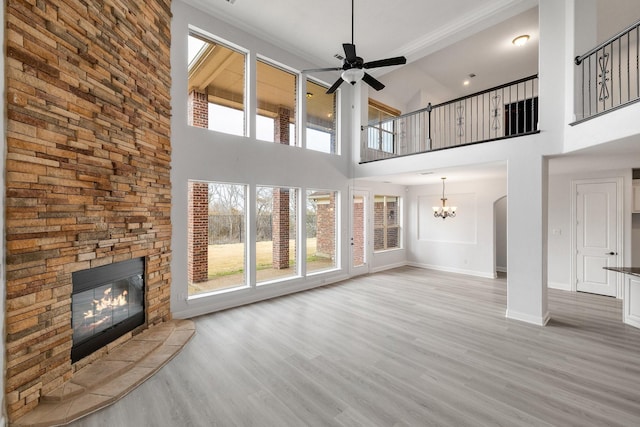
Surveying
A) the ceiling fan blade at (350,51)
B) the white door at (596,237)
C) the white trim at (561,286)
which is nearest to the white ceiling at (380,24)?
the ceiling fan blade at (350,51)

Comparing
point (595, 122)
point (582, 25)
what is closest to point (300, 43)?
point (582, 25)

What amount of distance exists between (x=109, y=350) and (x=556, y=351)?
5.21m

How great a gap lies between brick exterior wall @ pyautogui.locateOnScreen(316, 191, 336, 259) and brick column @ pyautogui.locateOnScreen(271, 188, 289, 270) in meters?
0.90

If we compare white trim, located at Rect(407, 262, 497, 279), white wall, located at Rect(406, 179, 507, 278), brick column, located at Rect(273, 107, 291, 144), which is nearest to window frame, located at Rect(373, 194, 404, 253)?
white wall, located at Rect(406, 179, 507, 278)

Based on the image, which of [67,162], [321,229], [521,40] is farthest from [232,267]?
[521,40]

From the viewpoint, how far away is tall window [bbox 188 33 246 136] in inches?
184

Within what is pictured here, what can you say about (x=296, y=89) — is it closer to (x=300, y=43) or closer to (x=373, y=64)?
(x=300, y=43)

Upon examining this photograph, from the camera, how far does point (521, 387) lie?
8.49 feet

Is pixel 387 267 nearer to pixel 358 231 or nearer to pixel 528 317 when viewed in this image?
pixel 358 231

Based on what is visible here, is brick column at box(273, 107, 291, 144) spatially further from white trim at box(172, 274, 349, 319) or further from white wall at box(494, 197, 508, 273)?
white wall at box(494, 197, 508, 273)

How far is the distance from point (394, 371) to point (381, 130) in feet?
20.8

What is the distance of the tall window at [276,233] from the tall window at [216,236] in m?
0.34

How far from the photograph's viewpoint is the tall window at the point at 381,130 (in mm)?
7855

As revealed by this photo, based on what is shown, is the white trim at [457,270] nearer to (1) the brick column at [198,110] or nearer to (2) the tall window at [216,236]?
(2) the tall window at [216,236]
